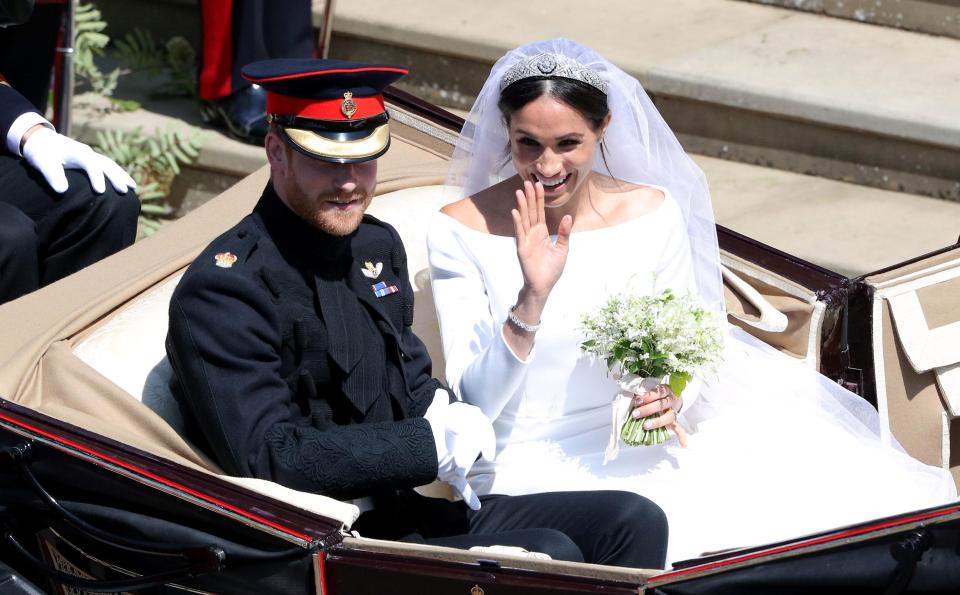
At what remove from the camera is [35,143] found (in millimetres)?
2920

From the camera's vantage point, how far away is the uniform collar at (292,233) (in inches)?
90.4

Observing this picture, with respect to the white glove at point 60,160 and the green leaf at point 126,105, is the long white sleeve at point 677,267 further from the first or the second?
the green leaf at point 126,105

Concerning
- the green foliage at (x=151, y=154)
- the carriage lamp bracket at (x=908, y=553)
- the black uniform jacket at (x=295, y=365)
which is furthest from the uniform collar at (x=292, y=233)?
the green foliage at (x=151, y=154)

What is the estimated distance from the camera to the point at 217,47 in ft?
14.5

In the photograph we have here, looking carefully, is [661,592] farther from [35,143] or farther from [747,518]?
[35,143]

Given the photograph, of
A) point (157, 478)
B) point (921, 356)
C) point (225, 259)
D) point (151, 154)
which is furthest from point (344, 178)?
point (151, 154)

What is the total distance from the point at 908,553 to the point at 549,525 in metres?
0.80

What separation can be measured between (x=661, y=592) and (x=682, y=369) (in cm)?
69

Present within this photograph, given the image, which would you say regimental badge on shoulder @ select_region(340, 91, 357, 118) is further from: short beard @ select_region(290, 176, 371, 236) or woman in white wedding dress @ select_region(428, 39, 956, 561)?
woman in white wedding dress @ select_region(428, 39, 956, 561)

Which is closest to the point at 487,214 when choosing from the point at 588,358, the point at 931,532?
→ the point at 588,358

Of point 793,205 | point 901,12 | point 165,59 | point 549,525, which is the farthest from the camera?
point 165,59

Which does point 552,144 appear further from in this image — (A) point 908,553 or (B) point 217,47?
(B) point 217,47

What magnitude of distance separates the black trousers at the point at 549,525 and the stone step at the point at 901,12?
2.97 meters

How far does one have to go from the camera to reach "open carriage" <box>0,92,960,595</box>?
1.77 meters
